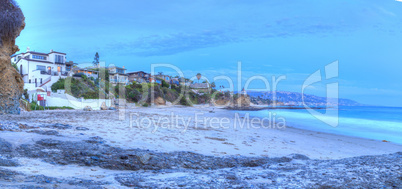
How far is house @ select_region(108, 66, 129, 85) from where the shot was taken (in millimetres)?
55156

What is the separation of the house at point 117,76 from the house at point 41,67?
542 inches

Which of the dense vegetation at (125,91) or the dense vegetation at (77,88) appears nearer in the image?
the dense vegetation at (77,88)

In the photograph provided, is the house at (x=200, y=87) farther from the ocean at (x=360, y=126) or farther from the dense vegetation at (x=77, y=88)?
the ocean at (x=360, y=126)

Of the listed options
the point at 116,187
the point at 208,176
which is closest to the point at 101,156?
the point at 116,187

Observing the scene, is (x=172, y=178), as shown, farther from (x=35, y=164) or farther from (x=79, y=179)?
(x=35, y=164)

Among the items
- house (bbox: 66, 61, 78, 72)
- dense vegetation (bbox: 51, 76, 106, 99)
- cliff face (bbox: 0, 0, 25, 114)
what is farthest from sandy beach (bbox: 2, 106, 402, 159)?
house (bbox: 66, 61, 78, 72)

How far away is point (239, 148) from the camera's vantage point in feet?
23.6

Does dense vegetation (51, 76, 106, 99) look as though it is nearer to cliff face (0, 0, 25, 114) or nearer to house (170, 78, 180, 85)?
cliff face (0, 0, 25, 114)

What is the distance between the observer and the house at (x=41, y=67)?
33625 mm

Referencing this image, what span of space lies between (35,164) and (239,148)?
5.21m

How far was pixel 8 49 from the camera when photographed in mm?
12195

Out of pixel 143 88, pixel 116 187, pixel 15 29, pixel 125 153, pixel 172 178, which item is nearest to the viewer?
pixel 116 187

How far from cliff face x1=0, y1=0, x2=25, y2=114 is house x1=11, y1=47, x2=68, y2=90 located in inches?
791

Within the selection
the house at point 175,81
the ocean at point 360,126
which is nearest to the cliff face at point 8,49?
the ocean at point 360,126
